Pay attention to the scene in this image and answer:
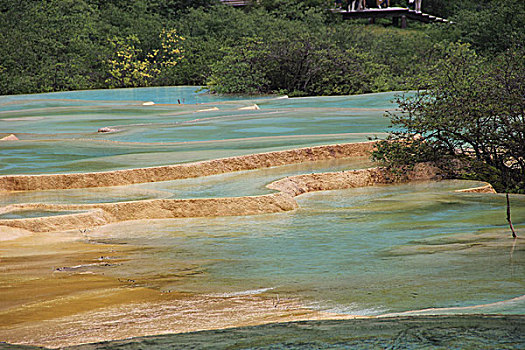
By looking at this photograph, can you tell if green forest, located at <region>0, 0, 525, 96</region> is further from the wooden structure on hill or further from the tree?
the tree

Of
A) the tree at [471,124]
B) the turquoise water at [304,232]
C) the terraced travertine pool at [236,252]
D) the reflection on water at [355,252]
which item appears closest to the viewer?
the terraced travertine pool at [236,252]

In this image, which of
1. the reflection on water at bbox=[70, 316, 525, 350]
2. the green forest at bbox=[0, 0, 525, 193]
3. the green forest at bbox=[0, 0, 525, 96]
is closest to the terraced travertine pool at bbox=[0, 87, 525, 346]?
the reflection on water at bbox=[70, 316, 525, 350]

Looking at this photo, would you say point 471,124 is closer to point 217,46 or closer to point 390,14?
point 217,46

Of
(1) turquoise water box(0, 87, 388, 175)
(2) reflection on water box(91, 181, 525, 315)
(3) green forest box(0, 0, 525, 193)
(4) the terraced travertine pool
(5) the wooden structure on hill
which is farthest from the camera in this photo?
(5) the wooden structure on hill

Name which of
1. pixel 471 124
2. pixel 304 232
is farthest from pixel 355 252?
pixel 471 124

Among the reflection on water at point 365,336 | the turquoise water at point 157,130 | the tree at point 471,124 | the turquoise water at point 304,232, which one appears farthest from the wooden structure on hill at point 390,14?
the reflection on water at point 365,336

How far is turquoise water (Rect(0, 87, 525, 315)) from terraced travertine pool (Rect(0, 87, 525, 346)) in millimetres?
15

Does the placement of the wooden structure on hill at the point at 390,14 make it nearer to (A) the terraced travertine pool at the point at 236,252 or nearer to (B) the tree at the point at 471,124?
(A) the terraced travertine pool at the point at 236,252

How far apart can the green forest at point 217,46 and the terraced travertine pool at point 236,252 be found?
11.4m

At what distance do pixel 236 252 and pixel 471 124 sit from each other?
4.22m

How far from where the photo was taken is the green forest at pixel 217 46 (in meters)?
22.3

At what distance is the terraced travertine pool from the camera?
3.56 m

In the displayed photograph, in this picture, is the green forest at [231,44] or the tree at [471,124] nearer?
the tree at [471,124]

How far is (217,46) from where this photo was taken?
27938 millimetres
